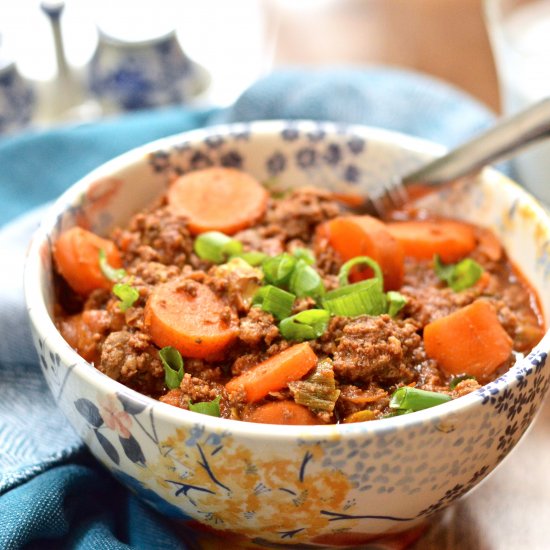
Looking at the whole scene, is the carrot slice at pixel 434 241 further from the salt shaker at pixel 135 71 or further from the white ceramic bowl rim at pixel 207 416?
the salt shaker at pixel 135 71

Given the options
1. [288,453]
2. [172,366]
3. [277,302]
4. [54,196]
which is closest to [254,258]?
[277,302]

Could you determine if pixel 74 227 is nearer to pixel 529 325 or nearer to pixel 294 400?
pixel 294 400

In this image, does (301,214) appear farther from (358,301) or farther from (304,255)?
(358,301)

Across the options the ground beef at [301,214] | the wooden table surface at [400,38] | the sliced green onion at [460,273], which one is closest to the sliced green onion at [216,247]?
the ground beef at [301,214]

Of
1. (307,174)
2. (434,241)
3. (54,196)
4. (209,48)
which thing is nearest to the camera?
(434,241)

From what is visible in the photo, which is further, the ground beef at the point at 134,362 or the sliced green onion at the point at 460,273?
the sliced green onion at the point at 460,273

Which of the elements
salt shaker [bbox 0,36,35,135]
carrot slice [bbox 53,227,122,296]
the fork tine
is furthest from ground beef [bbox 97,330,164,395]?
salt shaker [bbox 0,36,35,135]
